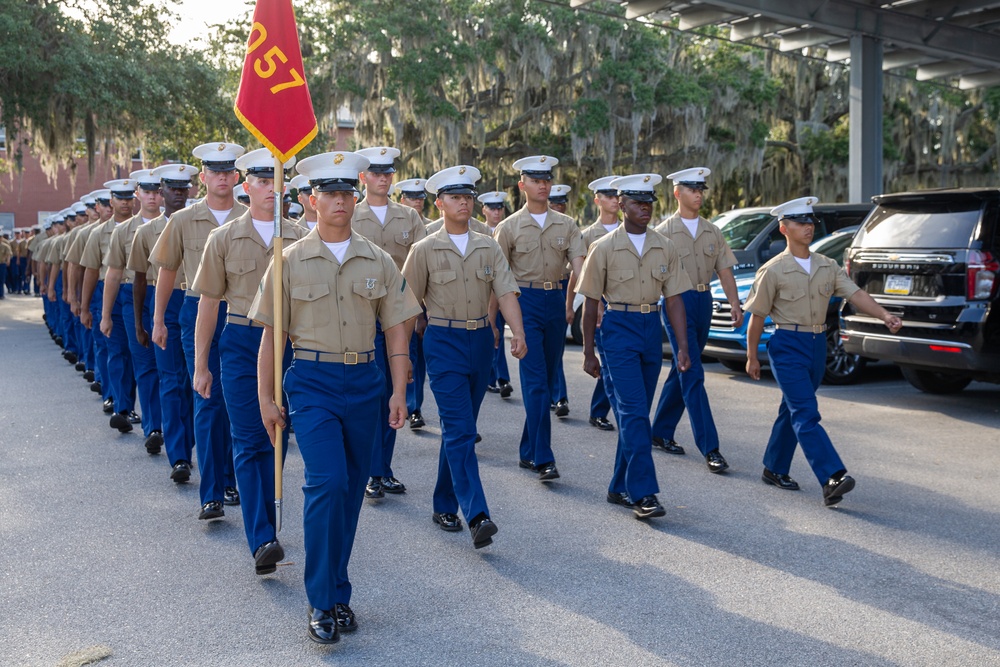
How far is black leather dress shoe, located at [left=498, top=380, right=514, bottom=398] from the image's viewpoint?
35.6ft

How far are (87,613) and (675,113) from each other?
820 inches

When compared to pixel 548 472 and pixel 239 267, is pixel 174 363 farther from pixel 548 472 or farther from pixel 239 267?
pixel 548 472

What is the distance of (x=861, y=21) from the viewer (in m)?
16.9

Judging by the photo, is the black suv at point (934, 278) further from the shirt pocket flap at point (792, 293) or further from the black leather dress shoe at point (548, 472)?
the black leather dress shoe at point (548, 472)

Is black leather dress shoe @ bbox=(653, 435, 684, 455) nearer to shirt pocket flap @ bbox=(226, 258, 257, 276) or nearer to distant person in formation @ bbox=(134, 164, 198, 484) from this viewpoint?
distant person in formation @ bbox=(134, 164, 198, 484)

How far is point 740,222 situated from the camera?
13.5 m

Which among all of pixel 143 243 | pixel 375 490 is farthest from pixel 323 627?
pixel 143 243

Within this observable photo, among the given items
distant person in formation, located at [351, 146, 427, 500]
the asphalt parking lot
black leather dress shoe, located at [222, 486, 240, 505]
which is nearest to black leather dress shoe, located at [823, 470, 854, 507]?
the asphalt parking lot

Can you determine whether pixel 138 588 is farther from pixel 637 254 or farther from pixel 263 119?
pixel 637 254

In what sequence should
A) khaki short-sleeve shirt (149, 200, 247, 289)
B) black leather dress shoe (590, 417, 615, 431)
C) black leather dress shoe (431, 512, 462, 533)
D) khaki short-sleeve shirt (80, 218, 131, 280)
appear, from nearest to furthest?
black leather dress shoe (431, 512, 462, 533) < khaki short-sleeve shirt (149, 200, 247, 289) < black leather dress shoe (590, 417, 615, 431) < khaki short-sleeve shirt (80, 218, 131, 280)

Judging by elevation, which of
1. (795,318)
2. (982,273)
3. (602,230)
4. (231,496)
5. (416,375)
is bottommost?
(231,496)

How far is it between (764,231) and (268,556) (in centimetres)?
913

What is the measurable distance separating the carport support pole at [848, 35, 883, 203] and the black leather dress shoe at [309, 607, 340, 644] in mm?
14380

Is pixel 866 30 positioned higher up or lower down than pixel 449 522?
higher up
